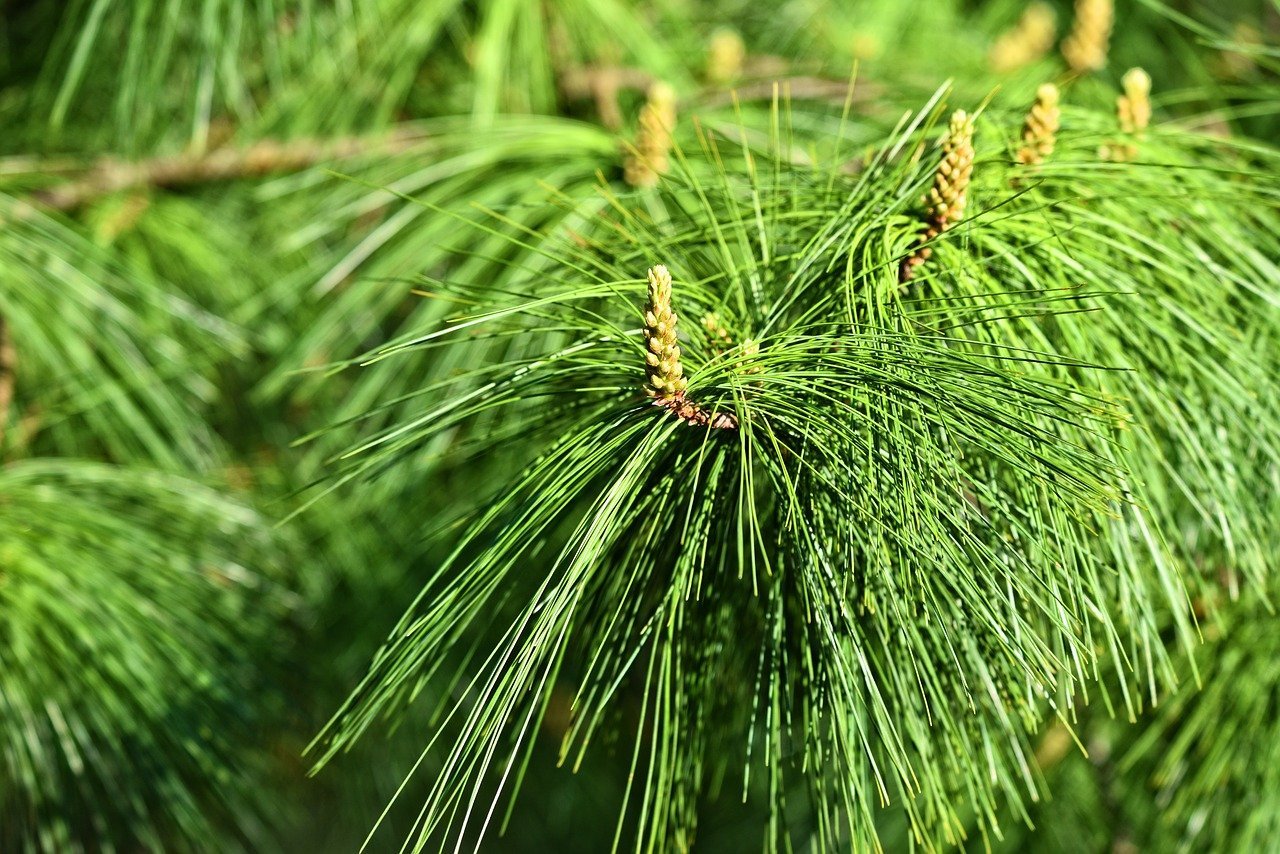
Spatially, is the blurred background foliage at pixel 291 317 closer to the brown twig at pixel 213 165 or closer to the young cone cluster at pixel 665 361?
the brown twig at pixel 213 165

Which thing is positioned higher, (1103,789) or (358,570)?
(358,570)

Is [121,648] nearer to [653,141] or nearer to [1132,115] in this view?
[653,141]

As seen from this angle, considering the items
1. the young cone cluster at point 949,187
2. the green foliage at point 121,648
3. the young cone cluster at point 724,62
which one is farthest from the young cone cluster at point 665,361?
the young cone cluster at point 724,62

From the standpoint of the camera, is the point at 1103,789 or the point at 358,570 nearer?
the point at 1103,789

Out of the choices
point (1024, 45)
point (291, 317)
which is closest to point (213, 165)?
point (291, 317)

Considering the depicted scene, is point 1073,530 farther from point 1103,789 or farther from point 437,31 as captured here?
point 437,31

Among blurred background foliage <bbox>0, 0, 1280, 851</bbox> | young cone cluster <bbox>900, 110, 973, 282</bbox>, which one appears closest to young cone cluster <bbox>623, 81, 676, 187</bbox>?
blurred background foliage <bbox>0, 0, 1280, 851</bbox>

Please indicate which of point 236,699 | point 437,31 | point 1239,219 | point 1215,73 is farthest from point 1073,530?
point 1215,73
